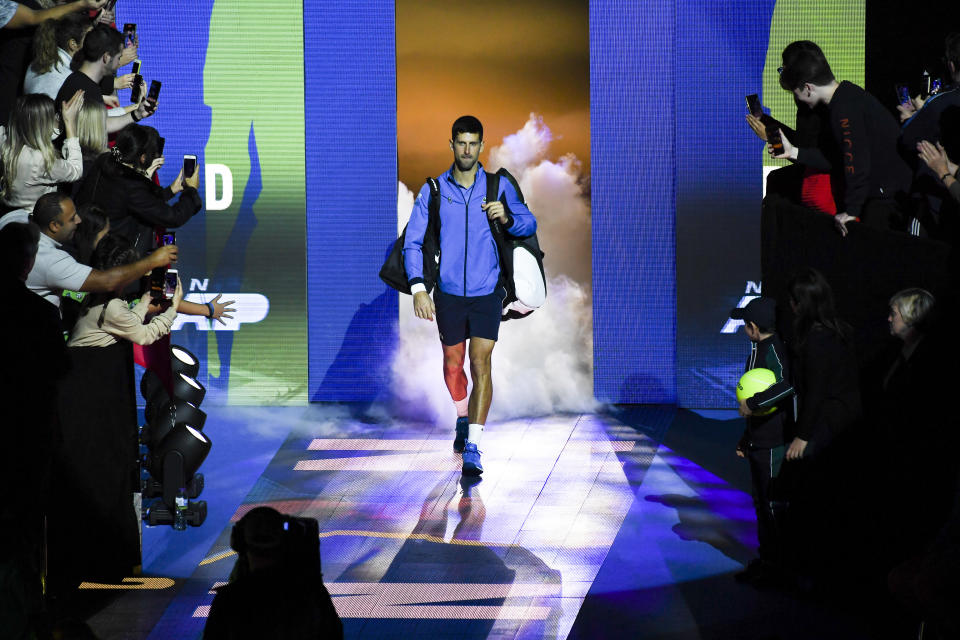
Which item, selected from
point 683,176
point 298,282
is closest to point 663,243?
point 683,176

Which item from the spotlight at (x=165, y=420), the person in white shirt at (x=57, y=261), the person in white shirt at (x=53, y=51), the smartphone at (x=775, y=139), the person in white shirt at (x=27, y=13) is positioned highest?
the person in white shirt at (x=27, y=13)

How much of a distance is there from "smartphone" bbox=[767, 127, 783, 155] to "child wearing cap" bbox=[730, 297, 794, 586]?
985mm

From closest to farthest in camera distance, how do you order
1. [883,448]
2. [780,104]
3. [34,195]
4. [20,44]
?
[883,448], [34,195], [20,44], [780,104]

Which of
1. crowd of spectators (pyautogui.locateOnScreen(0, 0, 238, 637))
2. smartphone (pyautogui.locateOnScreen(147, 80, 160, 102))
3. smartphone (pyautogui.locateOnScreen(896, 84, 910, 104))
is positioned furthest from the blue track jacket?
smartphone (pyautogui.locateOnScreen(896, 84, 910, 104))

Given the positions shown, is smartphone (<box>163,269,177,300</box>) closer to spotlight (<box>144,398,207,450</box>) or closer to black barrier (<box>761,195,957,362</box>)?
spotlight (<box>144,398,207,450</box>)

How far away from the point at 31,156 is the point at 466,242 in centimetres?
259

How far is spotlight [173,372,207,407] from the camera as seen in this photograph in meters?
6.41

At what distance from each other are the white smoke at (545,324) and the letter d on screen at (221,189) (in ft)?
5.12

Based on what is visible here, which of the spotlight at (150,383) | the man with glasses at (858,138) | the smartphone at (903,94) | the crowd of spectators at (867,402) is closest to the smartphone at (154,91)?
the spotlight at (150,383)

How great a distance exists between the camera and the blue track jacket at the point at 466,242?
6.86 metres

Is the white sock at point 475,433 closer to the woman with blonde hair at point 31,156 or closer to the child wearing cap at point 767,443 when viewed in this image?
the child wearing cap at point 767,443

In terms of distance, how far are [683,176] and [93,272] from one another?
4.84 meters

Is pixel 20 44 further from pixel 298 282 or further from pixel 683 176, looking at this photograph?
pixel 683 176

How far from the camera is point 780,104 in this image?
8242 millimetres
